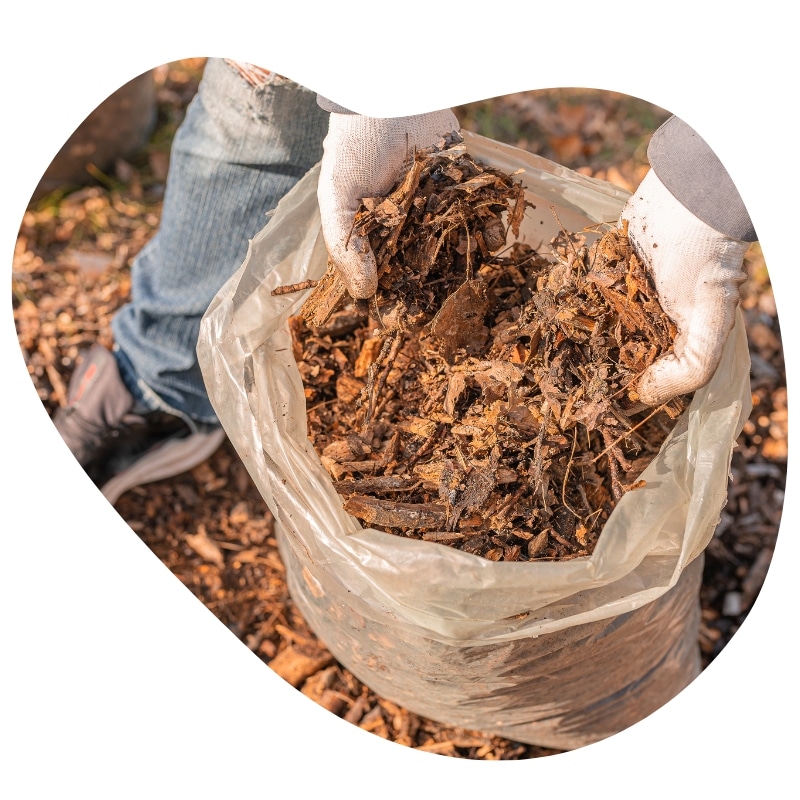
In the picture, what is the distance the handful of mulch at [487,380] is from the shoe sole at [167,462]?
65cm

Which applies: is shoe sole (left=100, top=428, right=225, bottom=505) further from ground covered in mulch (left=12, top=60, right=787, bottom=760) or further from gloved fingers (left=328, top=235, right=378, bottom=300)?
gloved fingers (left=328, top=235, right=378, bottom=300)

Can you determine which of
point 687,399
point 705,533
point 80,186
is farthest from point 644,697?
point 80,186

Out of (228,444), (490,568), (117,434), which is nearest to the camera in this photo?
(490,568)

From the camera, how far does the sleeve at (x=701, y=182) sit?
1.03 m

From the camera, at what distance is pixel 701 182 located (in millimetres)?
1048

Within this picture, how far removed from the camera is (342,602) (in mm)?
1187

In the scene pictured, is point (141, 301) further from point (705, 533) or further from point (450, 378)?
point (705, 533)

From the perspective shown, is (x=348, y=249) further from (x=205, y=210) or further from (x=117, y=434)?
(x=117, y=434)

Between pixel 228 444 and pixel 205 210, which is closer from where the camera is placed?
pixel 205 210

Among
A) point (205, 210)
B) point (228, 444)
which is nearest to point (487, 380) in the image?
point (205, 210)

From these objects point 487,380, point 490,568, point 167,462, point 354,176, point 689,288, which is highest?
point 354,176

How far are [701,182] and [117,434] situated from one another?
1.32m

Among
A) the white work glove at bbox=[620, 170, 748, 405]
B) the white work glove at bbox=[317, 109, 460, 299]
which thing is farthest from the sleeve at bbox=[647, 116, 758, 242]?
the white work glove at bbox=[317, 109, 460, 299]

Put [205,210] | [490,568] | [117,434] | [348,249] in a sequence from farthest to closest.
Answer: [117,434] < [205,210] < [348,249] < [490,568]
